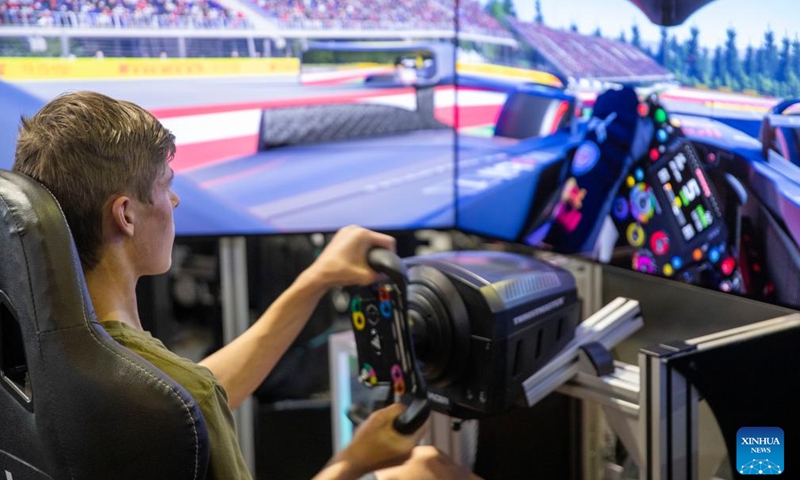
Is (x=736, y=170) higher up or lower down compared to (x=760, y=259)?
higher up

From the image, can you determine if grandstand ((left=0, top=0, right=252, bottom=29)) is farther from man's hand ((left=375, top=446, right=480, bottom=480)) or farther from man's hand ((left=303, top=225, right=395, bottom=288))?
man's hand ((left=375, top=446, right=480, bottom=480))

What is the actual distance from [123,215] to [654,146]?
130 cm

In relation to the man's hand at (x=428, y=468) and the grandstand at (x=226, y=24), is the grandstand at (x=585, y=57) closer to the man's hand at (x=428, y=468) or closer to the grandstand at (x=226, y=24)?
the grandstand at (x=226, y=24)

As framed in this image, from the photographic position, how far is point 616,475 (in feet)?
7.80

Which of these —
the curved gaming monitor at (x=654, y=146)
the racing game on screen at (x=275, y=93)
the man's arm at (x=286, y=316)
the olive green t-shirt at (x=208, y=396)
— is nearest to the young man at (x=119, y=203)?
the olive green t-shirt at (x=208, y=396)

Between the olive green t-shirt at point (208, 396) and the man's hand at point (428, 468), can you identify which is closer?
the olive green t-shirt at point (208, 396)

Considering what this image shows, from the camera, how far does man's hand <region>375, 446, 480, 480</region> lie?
5.53ft

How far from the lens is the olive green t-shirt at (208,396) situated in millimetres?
1040

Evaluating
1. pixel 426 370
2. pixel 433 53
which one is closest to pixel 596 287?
pixel 426 370

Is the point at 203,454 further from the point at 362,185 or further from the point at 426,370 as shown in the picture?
the point at 362,185

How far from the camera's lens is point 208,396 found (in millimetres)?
1051

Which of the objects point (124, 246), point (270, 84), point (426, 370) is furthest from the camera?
point (270, 84)

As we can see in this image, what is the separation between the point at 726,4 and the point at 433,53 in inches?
40.5

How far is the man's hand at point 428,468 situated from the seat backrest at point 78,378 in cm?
76
